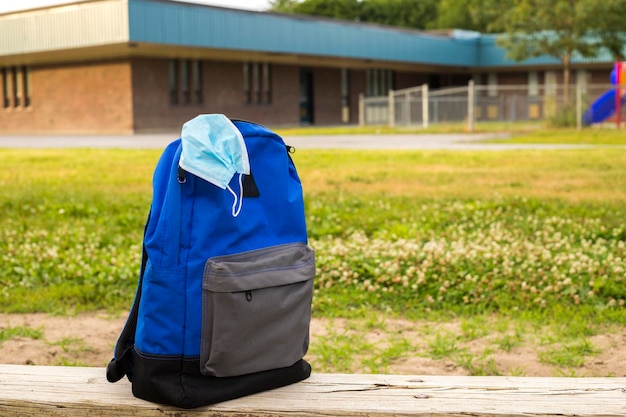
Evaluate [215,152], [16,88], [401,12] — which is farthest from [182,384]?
[401,12]

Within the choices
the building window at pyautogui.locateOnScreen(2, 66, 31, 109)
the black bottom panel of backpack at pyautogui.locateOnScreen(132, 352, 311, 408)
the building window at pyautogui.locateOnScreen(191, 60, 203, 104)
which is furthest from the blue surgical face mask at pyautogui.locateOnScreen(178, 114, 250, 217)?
the building window at pyautogui.locateOnScreen(2, 66, 31, 109)

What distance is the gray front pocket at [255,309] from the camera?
244 centimetres

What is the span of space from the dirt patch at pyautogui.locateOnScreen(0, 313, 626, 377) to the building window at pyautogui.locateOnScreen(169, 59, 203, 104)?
28700 mm

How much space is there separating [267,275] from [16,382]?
31.3 inches

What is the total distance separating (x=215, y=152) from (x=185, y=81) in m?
32.2

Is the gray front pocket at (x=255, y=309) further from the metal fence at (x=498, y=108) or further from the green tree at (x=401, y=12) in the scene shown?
the green tree at (x=401, y=12)

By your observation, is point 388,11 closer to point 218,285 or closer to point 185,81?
point 185,81

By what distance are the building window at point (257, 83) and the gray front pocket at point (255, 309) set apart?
112 feet

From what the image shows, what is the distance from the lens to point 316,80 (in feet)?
132

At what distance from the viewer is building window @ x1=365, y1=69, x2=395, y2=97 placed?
143ft

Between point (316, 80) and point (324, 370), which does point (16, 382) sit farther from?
point (316, 80)

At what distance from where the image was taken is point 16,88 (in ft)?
120

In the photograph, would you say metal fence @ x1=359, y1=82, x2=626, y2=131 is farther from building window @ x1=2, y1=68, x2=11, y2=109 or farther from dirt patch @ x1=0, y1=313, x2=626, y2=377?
dirt patch @ x1=0, y1=313, x2=626, y2=377

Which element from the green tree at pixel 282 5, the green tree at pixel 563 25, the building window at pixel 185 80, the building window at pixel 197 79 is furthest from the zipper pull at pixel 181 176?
the green tree at pixel 282 5
